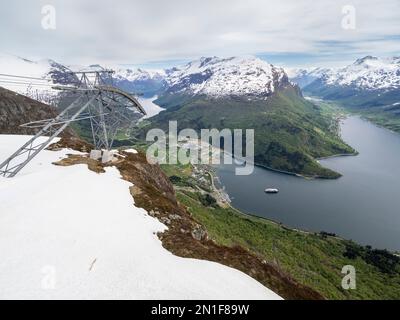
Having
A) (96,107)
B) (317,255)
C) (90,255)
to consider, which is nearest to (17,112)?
(96,107)

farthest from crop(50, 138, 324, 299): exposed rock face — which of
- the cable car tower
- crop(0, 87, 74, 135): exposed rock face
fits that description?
crop(0, 87, 74, 135): exposed rock face

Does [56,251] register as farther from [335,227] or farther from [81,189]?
[335,227]

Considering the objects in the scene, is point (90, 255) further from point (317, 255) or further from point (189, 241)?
point (317, 255)

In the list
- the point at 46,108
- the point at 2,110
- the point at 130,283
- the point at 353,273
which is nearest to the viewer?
the point at 130,283

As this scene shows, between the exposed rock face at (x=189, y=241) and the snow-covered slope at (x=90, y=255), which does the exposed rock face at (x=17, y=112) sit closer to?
the exposed rock face at (x=189, y=241)

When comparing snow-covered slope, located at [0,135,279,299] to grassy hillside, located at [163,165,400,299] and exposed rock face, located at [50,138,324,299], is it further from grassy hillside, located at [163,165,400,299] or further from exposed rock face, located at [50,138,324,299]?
grassy hillside, located at [163,165,400,299]
